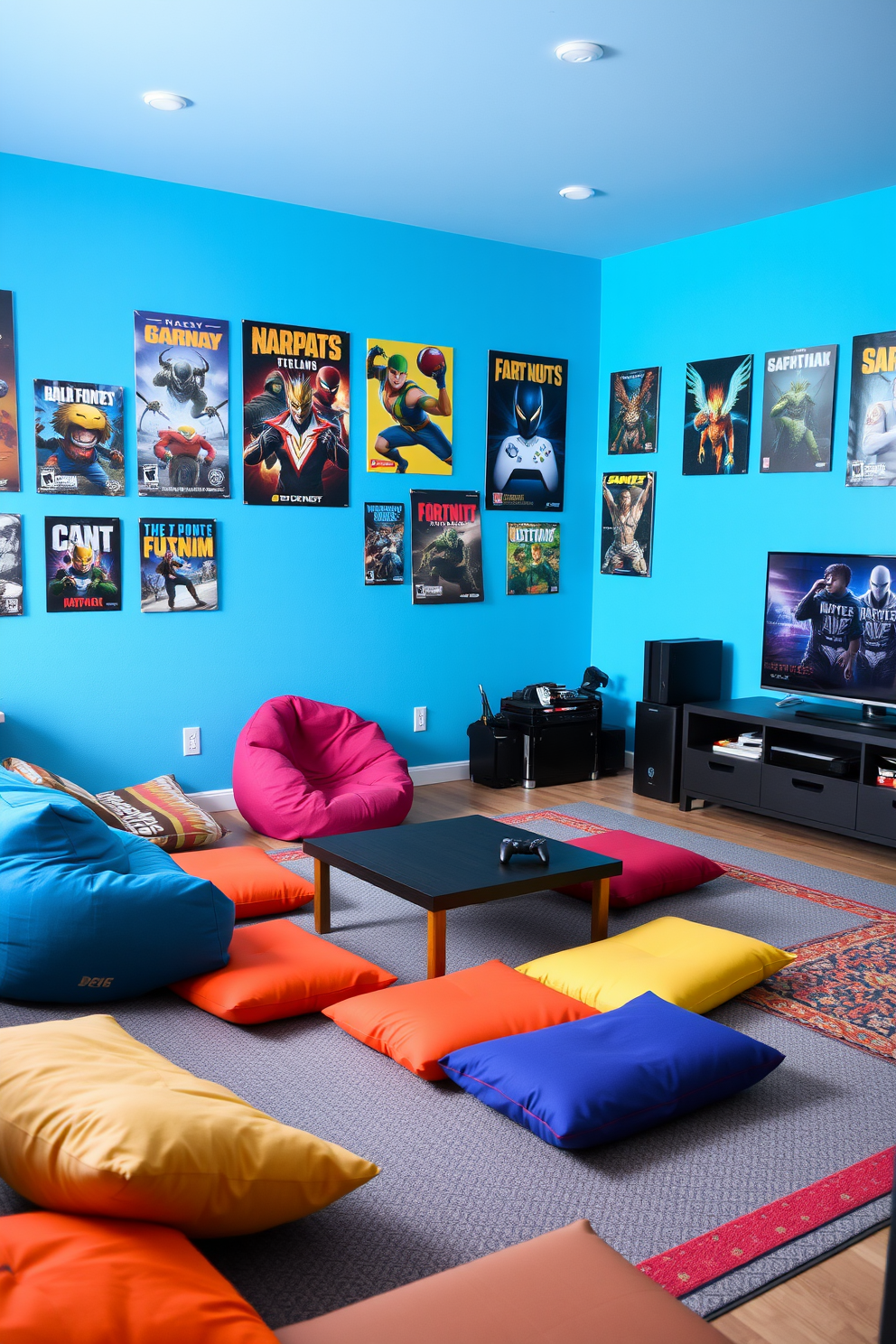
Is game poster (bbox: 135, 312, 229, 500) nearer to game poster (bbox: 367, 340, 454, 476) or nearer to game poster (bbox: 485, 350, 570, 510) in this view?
game poster (bbox: 367, 340, 454, 476)

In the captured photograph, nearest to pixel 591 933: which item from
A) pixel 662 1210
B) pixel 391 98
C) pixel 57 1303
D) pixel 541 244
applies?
Result: pixel 662 1210

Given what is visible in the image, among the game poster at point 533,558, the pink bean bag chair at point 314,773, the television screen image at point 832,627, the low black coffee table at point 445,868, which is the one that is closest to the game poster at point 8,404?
the pink bean bag chair at point 314,773

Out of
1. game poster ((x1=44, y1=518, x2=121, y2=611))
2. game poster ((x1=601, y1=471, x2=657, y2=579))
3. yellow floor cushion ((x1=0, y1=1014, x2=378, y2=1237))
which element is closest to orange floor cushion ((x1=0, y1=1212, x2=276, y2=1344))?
yellow floor cushion ((x1=0, y1=1014, x2=378, y2=1237))

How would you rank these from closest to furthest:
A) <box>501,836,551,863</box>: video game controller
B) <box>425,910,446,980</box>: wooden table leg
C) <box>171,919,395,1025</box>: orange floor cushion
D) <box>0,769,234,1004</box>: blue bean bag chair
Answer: <box>0,769,234,1004</box>: blue bean bag chair, <box>171,919,395,1025</box>: orange floor cushion, <box>425,910,446,980</box>: wooden table leg, <box>501,836,551,863</box>: video game controller

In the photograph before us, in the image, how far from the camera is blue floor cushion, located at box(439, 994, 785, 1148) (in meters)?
2.20

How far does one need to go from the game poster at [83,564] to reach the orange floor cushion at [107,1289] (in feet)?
11.5

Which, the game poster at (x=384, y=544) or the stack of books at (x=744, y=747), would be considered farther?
the game poster at (x=384, y=544)

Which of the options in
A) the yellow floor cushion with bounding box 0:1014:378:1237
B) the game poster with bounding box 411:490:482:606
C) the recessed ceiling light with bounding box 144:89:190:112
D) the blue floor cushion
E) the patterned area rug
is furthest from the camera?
the game poster with bounding box 411:490:482:606

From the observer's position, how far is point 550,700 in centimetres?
571

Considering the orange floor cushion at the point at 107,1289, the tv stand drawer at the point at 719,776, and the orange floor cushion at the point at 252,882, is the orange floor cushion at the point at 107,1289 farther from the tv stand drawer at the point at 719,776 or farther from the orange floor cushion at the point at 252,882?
the tv stand drawer at the point at 719,776

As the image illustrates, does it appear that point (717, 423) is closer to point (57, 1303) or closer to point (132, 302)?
point (132, 302)

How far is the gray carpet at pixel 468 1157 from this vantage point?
186 centimetres

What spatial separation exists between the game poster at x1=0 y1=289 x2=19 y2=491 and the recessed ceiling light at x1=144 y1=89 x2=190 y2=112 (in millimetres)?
1036

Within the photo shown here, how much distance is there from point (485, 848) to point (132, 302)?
289 centimetres
